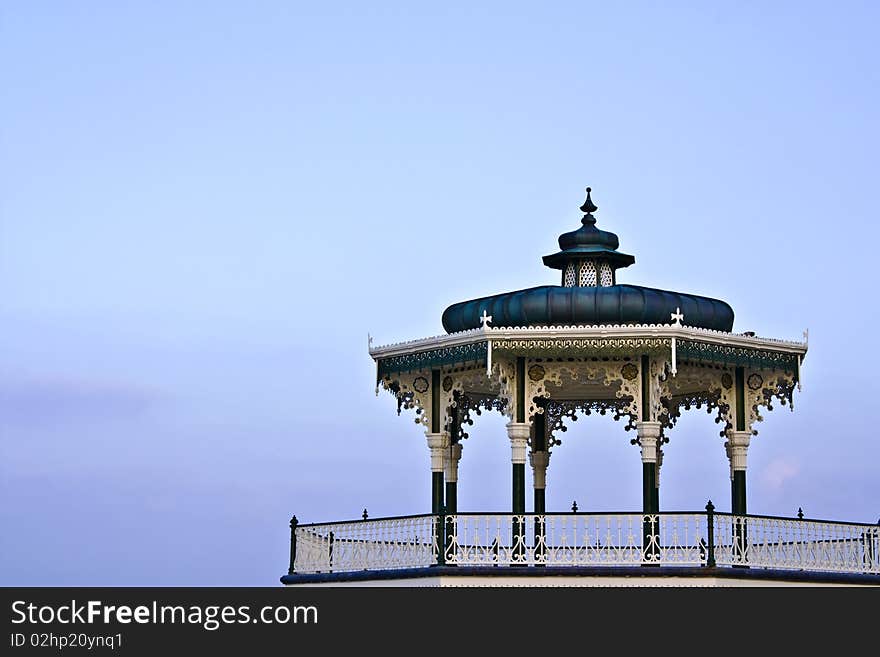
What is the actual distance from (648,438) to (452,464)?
14.5 ft

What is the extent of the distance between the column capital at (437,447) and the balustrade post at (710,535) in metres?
5.48

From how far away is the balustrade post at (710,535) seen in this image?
34.1m

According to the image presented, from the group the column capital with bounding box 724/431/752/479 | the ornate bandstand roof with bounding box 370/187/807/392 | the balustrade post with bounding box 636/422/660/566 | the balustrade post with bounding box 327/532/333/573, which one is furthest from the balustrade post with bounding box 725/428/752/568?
the balustrade post with bounding box 327/532/333/573

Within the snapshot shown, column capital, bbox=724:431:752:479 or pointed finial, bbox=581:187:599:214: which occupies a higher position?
pointed finial, bbox=581:187:599:214

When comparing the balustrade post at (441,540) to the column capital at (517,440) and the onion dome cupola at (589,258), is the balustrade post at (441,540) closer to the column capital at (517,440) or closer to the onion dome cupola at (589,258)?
the column capital at (517,440)

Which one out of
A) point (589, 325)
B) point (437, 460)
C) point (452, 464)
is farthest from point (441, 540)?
point (589, 325)

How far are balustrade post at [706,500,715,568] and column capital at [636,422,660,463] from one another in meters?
1.75

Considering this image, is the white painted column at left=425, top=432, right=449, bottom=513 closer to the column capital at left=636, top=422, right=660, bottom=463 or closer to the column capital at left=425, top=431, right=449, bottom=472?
the column capital at left=425, top=431, right=449, bottom=472

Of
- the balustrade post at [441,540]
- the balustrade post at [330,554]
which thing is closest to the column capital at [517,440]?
the balustrade post at [441,540]

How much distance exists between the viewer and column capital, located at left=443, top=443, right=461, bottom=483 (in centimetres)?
3838

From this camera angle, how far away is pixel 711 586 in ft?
111
